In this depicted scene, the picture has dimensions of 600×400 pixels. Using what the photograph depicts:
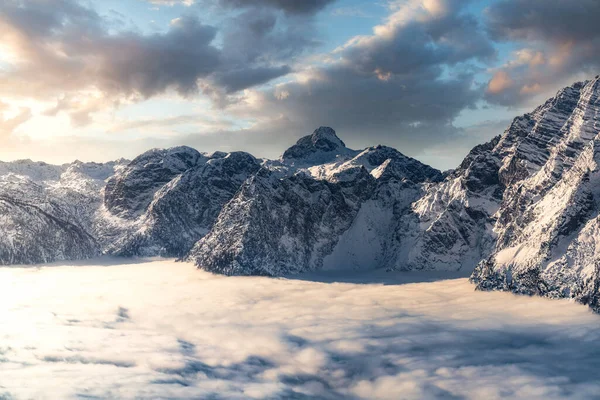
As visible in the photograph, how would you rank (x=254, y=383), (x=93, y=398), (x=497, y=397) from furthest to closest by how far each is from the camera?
(x=254, y=383) < (x=93, y=398) < (x=497, y=397)

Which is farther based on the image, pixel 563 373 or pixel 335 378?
pixel 335 378

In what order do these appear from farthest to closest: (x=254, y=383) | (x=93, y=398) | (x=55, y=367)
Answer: (x=55, y=367), (x=254, y=383), (x=93, y=398)

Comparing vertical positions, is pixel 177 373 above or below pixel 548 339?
below

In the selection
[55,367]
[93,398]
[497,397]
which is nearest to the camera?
[497,397]

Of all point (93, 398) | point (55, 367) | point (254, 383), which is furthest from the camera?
point (55, 367)

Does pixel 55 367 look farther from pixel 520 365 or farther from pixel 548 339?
pixel 548 339

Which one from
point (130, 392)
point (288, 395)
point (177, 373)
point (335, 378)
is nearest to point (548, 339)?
point (335, 378)

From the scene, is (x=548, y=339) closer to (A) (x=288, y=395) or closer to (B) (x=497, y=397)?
(B) (x=497, y=397)

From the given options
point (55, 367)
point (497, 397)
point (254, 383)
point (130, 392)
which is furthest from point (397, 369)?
point (55, 367)

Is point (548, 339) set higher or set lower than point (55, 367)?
higher
